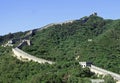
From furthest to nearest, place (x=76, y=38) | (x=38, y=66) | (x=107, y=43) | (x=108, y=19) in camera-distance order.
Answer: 1. (x=108, y=19)
2. (x=76, y=38)
3. (x=107, y=43)
4. (x=38, y=66)

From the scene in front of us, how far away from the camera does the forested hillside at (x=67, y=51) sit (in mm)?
66438

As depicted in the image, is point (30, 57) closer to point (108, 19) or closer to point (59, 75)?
point (59, 75)

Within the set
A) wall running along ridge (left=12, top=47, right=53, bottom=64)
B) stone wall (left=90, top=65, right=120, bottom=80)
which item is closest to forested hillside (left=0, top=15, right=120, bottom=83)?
stone wall (left=90, top=65, right=120, bottom=80)

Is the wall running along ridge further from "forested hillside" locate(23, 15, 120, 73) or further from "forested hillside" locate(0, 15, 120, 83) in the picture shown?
"forested hillside" locate(23, 15, 120, 73)

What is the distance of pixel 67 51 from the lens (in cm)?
9019

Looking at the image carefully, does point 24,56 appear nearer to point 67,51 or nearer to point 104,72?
point 104,72

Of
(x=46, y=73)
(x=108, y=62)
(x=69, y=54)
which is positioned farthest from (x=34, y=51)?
(x=46, y=73)

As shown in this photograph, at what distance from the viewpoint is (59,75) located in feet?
212

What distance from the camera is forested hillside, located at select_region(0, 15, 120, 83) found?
2616 inches

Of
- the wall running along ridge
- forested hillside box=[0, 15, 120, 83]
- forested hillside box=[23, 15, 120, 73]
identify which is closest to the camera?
forested hillside box=[0, 15, 120, 83]

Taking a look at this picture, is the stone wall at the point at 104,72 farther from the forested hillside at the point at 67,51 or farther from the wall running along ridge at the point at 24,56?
the wall running along ridge at the point at 24,56

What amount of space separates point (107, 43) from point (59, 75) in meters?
28.4

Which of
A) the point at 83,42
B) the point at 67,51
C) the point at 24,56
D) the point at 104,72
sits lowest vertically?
the point at 104,72

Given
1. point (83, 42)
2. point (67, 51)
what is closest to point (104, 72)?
point (67, 51)
